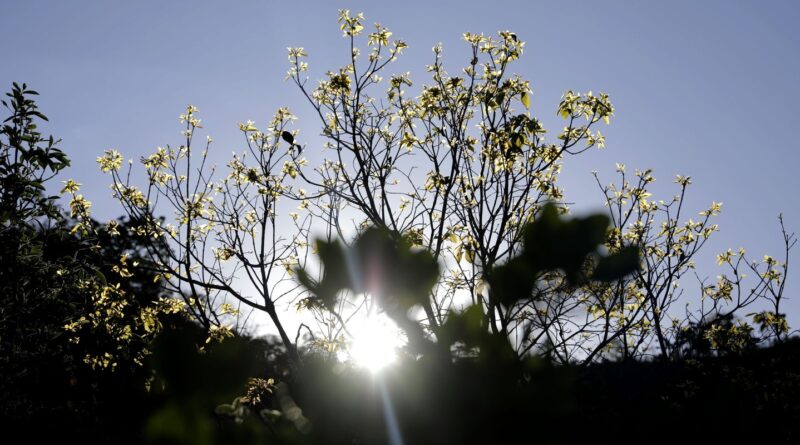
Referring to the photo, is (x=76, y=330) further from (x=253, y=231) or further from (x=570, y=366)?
(x=570, y=366)

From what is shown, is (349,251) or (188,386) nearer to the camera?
(349,251)

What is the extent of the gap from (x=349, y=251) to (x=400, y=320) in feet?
0.38

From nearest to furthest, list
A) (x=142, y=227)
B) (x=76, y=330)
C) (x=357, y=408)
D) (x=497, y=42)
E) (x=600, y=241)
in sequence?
(x=600, y=241), (x=357, y=408), (x=76, y=330), (x=497, y=42), (x=142, y=227)

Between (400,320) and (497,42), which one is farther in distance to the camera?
(497,42)

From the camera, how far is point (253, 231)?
25.7 ft

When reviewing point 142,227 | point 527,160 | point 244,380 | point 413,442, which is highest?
point 142,227

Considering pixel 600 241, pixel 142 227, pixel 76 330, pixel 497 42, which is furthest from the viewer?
pixel 142 227

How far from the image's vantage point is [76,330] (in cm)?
673

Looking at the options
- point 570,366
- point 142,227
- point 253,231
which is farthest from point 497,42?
point 570,366

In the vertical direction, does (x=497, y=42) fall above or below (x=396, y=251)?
above

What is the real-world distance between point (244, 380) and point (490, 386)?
0.35 m

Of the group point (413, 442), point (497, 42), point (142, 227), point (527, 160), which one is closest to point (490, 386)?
point (413, 442)

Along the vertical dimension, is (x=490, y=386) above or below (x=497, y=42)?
below

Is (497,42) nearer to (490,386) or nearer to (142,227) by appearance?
(142,227)
